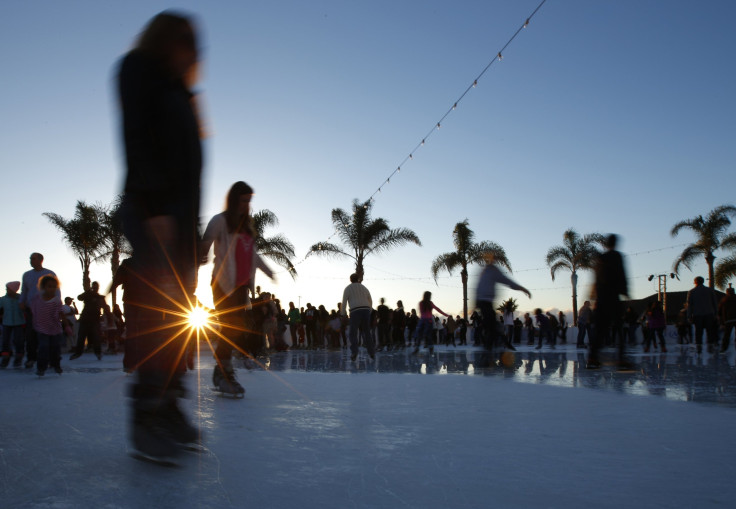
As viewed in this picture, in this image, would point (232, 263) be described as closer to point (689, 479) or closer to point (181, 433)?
point (181, 433)

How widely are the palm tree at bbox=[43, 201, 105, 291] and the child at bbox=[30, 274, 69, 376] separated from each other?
21.0m

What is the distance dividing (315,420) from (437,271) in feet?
97.4

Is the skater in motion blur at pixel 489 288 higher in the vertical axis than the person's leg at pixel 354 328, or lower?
higher

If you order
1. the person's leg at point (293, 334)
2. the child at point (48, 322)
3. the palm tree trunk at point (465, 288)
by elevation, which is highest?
the palm tree trunk at point (465, 288)

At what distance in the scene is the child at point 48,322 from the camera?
20.7 feet

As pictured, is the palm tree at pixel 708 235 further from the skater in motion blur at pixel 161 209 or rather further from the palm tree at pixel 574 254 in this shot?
the skater in motion blur at pixel 161 209

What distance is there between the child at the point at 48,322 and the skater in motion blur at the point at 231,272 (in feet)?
9.97

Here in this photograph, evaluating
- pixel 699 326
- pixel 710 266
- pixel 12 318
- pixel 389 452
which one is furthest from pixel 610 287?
pixel 710 266

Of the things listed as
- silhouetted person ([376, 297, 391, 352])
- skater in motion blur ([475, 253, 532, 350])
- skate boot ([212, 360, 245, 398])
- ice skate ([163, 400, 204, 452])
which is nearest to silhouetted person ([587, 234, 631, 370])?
skater in motion blur ([475, 253, 532, 350])

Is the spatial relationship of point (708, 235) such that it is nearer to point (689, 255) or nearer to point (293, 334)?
point (689, 255)

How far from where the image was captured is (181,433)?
192 cm

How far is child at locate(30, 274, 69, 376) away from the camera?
6324mm

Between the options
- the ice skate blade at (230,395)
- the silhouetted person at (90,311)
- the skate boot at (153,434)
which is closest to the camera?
the skate boot at (153,434)

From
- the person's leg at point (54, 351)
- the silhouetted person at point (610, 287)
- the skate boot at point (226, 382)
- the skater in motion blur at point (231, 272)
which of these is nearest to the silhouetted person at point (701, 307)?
the silhouetted person at point (610, 287)
